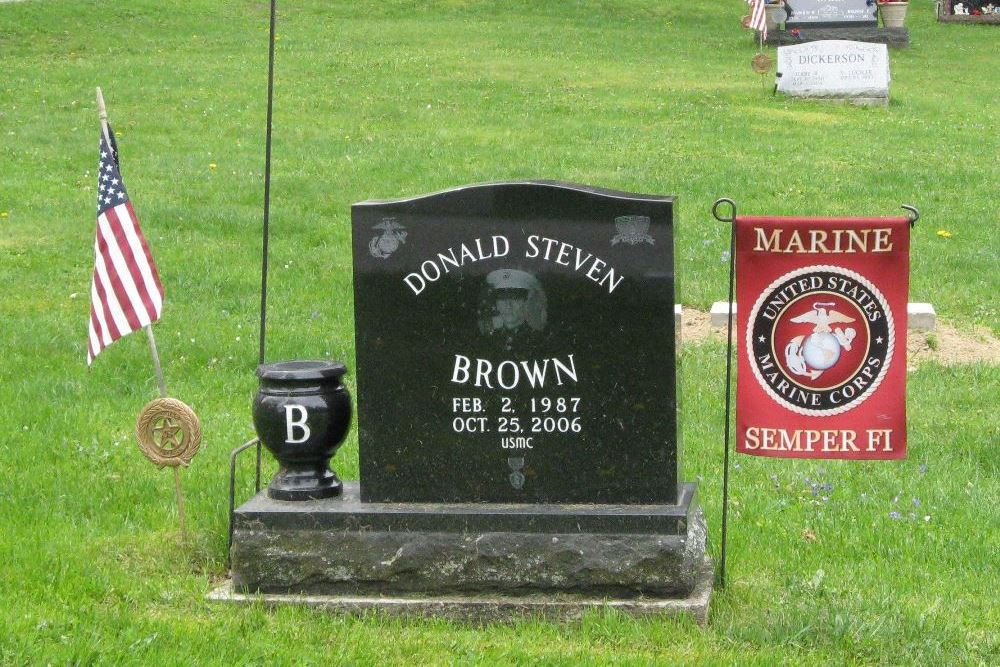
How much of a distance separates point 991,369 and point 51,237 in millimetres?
8546

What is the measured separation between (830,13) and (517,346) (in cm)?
2464

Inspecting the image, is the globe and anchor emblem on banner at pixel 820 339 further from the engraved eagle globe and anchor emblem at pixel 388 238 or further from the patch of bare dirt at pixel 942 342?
the patch of bare dirt at pixel 942 342

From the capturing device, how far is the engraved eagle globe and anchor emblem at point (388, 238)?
596cm

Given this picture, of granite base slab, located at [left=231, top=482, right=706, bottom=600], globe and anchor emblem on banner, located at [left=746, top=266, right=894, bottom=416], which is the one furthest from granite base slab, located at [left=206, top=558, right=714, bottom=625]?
globe and anchor emblem on banner, located at [left=746, top=266, right=894, bottom=416]

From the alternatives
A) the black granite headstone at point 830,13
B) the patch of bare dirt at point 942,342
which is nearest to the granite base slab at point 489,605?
the patch of bare dirt at point 942,342

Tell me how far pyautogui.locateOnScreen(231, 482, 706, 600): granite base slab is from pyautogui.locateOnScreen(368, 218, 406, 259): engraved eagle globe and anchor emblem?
3.50 feet

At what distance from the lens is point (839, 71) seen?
2262 cm

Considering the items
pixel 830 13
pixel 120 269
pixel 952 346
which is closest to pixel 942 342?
pixel 952 346

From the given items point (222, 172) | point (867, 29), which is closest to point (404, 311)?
point (222, 172)

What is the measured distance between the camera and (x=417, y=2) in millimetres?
36062

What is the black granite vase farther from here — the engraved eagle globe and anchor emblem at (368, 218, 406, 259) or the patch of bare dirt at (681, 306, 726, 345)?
the patch of bare dirt at (681, 306, 726, 345)

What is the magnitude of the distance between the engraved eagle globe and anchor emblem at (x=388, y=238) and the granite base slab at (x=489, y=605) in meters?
1.42

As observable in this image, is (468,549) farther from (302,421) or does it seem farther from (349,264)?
(349,264)

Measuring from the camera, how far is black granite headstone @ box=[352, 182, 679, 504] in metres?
5.85
